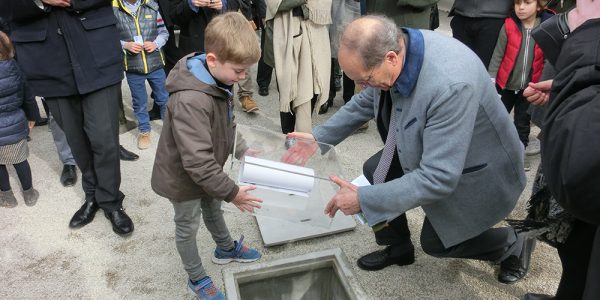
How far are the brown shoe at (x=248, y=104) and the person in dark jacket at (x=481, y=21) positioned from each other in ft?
7.18

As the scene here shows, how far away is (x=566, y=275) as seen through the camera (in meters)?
1.99

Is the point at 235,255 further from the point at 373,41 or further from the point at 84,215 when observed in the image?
the point at 373,41

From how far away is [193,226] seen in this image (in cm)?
226

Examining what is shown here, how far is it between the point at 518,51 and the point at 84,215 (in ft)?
11.7

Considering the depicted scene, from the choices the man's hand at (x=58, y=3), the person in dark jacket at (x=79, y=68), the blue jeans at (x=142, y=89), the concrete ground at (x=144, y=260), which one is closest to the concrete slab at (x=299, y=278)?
the concrete ground at (x=144, y=260)

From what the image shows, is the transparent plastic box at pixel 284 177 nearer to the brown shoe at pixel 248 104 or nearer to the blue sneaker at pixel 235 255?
the blue sneaker at pixel 235 255

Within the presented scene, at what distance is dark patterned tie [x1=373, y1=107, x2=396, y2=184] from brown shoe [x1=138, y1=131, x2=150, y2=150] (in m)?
2.51

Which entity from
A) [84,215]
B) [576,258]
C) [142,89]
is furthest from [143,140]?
[576,258]

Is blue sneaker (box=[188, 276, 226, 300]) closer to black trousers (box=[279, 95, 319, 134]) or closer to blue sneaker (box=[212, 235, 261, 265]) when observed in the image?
blue sneaker (box=[212, 235, 261, 265])

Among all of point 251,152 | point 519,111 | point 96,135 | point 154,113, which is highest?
point 251,152

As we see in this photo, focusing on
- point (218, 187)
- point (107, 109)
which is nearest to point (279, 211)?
point (218, 187)

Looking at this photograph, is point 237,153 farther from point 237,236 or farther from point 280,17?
point 280,17

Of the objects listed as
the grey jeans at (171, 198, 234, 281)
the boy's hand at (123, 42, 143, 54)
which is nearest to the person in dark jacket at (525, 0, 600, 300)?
the grey jeans at (171, 198, 234, 281)

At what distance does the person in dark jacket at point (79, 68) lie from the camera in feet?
8.08
